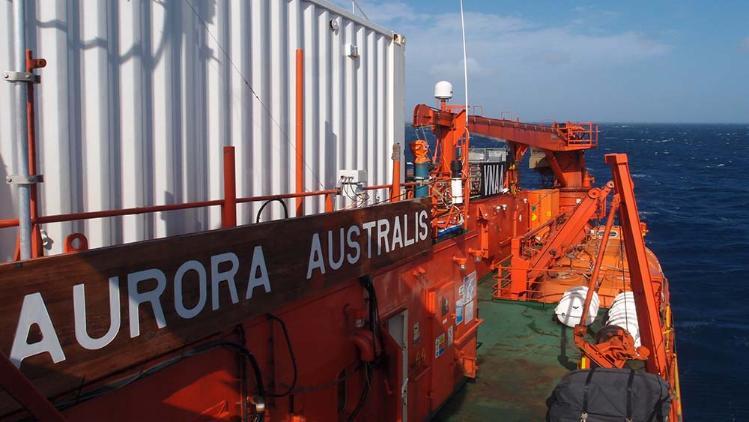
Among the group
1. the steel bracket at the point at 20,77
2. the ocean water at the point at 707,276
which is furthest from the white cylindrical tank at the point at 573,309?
the steel bracket at the point at 20,77

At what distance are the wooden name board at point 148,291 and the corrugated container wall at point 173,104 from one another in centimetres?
121

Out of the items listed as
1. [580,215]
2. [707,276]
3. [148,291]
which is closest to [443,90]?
[580,215]

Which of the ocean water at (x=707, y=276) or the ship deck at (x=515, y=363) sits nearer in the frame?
the ship deck at (x=515, y=363)

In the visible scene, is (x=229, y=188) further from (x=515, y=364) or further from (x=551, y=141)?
(x=551, y=141)

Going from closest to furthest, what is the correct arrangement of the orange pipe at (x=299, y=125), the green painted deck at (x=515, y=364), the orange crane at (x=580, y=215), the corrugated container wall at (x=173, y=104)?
the corrugated container wall at (x=173, y=104)
the orange pipe at (x=299, y=125)
the orange crane at (x=580, y=215)
the green painted deck at (x=515, y=364)

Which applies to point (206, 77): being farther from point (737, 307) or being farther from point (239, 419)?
point (737, 307)

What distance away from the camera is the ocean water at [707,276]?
58.1 ft

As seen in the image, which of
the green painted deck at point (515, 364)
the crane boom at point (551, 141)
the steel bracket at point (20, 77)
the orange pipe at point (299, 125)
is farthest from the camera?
the crane boom at point (551, 141)

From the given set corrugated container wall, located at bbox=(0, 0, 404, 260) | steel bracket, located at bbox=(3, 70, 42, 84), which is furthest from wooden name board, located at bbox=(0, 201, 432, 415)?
corrugated container wall, located at bbox=(0, 0, 404, 260)

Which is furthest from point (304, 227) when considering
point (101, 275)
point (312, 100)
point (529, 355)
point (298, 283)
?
point (529, 355)

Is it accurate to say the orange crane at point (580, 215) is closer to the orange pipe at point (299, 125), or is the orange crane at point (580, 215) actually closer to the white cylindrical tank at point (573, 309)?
the white cylindrical tank at point (573, 309)

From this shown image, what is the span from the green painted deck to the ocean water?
16.8 feet

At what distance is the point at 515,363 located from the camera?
41.5 feet

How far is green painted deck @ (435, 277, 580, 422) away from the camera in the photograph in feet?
33.7
